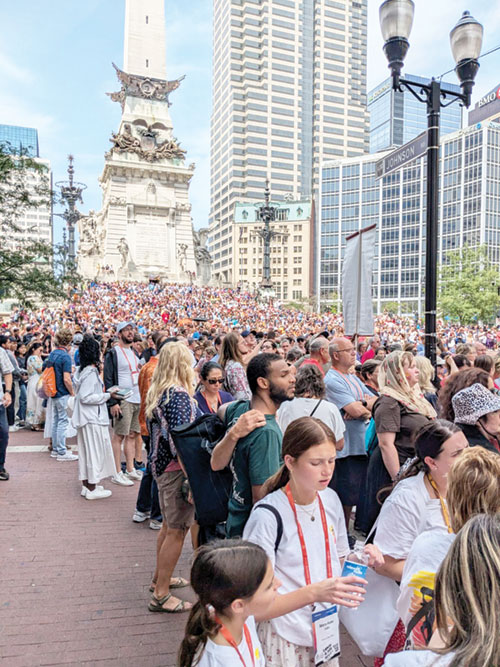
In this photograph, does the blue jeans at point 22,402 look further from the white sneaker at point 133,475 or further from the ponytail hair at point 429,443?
the ponytail hair at point 429,443

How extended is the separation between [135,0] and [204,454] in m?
62.8

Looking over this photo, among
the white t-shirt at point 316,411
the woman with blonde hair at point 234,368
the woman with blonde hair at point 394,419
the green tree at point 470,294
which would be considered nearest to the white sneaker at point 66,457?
the woman with blonde hair at point 234,368

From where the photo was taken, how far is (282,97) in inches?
4547

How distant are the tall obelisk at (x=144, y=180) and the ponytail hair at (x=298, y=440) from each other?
47758 millimetres

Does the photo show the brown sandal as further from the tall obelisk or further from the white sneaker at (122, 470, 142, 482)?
the tall obelisk

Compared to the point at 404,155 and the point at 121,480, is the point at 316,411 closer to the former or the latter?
the point at 121,480

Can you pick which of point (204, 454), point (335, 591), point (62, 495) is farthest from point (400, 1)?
point (62, 495)

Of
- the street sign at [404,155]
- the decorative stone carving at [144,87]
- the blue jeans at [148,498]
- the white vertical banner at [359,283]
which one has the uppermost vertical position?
the decorative stone carving at [144,87]

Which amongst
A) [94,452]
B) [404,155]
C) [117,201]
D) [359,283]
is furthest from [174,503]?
[117,201]

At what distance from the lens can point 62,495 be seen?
646 cm

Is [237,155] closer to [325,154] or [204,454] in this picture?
[325,154]

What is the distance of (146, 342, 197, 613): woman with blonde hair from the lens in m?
3.87

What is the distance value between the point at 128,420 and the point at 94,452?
2.80 feet

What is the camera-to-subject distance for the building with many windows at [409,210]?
3137 inches
